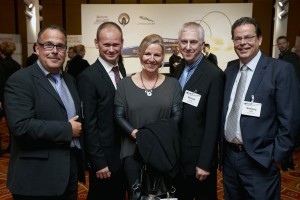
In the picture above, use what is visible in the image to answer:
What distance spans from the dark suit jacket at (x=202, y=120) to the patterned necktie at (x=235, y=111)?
0.24 ft

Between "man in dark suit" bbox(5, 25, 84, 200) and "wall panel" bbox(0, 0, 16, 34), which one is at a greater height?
"wall panel" bbox(0, 0, 16, 34)

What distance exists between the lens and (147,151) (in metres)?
1.77

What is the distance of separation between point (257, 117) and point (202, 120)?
36 centimetres

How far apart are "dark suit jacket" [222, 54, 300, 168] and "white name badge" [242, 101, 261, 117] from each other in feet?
0.08

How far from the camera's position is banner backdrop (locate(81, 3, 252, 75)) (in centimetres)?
853

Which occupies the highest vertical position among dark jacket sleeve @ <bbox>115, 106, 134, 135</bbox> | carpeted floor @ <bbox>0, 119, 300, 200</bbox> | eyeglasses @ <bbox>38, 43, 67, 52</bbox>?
eyeglasses @ <bbox>38, 43, 67, 52</bbox>

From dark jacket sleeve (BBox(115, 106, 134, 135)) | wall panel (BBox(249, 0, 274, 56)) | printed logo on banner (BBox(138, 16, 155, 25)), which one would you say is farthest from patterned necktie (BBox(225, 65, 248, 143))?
wall panel (BBox(249, 0, 274, 56))

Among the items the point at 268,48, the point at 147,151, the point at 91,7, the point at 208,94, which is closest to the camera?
the point at 147,151

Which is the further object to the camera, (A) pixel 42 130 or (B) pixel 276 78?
(B) pixel 276 78

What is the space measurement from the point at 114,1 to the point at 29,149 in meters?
9.53

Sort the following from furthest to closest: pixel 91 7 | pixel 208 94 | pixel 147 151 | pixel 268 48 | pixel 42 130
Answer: pixel 268 48 < pixel 91 7 < pixel 208 94 < pixel 147 151 < pixel 42 130

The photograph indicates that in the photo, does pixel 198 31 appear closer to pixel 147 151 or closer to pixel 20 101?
pixel 147 151

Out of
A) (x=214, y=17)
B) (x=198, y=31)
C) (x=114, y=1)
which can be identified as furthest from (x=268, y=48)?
(x=198, y=31)

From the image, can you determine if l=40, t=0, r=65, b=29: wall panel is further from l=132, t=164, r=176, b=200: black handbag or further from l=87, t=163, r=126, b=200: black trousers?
l=132, t=164, r=176, b=200: black handbag
